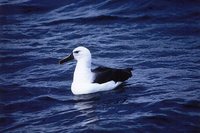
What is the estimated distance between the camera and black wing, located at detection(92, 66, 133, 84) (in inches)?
609

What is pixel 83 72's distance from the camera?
15.6 metres

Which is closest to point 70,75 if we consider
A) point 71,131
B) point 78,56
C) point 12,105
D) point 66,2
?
point 78,56

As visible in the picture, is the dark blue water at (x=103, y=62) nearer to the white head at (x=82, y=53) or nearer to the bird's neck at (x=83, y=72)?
the bird's neck at (x=83, y=72)

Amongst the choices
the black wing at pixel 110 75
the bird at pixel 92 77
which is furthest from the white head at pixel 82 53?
the black wing at pixel 110 75

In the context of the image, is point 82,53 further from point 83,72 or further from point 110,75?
point 110,75

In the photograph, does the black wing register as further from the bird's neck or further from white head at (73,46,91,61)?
white head at (73,46,91,61)

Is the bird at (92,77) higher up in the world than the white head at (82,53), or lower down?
lower down

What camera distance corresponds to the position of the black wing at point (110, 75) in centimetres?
1548

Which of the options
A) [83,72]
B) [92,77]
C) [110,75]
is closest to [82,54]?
[83,72]

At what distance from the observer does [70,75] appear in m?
17.1

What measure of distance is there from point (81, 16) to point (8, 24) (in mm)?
2528

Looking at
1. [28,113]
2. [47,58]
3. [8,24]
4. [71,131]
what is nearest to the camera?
[71,131]

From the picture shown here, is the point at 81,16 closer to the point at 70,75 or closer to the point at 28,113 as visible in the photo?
the point at 70,75

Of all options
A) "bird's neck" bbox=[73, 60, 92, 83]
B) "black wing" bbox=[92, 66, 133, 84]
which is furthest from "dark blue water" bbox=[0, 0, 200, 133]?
"bird's neck" bbox=[73, 60, 92, 83]
